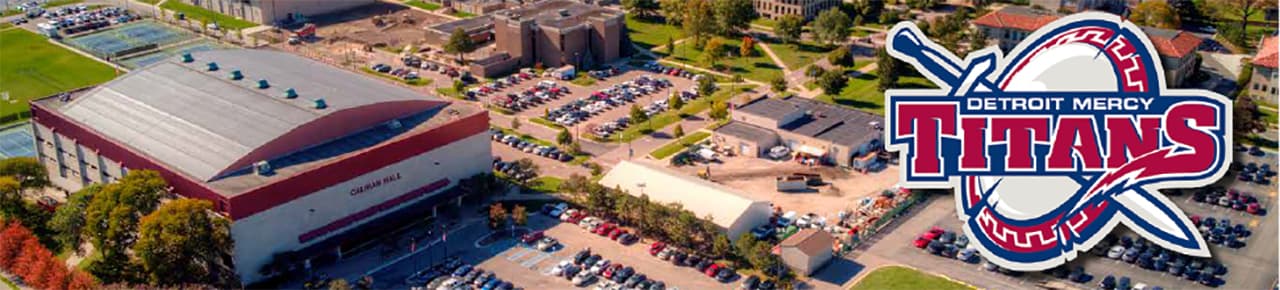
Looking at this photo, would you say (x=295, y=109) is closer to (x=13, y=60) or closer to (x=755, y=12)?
(x=13, y=60)

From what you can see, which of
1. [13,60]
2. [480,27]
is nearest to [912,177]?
[480,27]

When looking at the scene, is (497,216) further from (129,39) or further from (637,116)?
(129,39)

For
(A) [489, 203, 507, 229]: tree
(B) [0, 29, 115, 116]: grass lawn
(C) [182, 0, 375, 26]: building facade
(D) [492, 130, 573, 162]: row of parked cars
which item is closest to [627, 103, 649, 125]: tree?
(D) [492, 130, 573, 162]: row of parked cars

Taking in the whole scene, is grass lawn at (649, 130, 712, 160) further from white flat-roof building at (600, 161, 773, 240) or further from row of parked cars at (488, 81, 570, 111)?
row of parked cars at (488, 81, 570, 111)

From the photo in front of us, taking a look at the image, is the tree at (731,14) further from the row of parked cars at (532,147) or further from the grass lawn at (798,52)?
the row of parked cars at (532,147)

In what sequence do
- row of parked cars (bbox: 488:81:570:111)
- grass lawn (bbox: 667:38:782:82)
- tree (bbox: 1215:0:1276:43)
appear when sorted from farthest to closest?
tree (bbox: 1215:0:1276:43) < grass lawn (bbox: 667:38:782:82) < row of parked cars (bbox: 488:81:570:111)

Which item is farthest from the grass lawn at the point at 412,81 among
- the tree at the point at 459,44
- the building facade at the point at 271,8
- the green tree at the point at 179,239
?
the green tree at the point at 179,239
